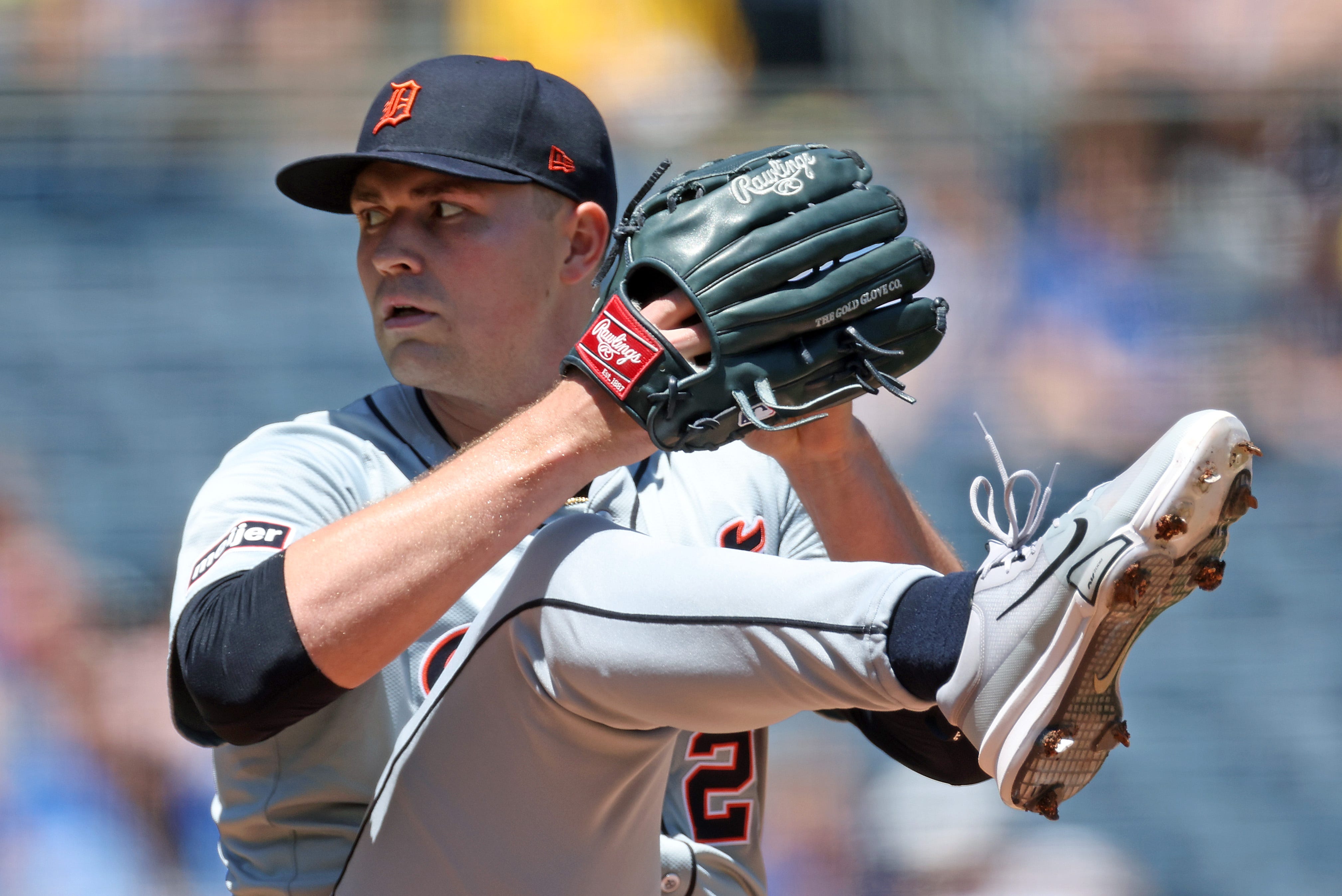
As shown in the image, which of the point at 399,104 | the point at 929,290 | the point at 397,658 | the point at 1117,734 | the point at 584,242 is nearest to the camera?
the point at 1117,734

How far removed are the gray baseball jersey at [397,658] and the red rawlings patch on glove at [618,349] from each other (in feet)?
0.87

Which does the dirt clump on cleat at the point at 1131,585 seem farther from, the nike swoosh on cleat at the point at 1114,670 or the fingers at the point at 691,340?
the fingers at the point at 691,340

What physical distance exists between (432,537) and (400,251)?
577 mm

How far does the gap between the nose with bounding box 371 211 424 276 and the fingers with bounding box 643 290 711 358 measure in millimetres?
455

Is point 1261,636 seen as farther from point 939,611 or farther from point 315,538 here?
point 315,538

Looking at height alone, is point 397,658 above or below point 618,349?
below

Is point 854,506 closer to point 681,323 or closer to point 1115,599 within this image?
point 681,323

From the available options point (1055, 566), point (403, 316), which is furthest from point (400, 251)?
point (1055, 566)

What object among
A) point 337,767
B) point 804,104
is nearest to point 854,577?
point 337,767

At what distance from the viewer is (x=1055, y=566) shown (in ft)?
3.66

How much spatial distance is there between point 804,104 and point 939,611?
2546 mm

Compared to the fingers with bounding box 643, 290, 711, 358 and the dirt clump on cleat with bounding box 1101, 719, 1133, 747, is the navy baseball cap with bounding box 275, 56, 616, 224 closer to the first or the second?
the fingers with bounding box 643, 290, 711, 358

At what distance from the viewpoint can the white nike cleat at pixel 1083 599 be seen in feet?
3.57

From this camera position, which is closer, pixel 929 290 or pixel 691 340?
pixel 691 340
